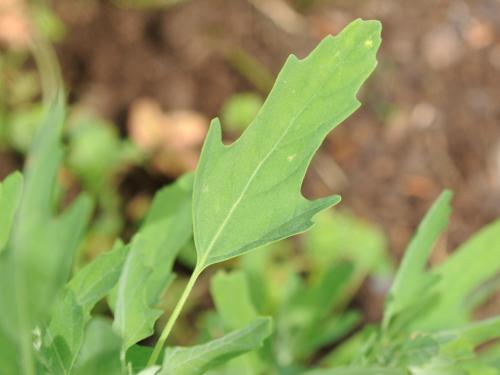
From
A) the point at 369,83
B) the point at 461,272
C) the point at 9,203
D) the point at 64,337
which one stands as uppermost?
the point at 369,83

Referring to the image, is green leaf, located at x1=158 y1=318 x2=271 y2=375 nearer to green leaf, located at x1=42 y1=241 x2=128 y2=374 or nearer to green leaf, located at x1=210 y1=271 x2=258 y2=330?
green leaf, located at x1=42 y1=241 x2=128 y2=374

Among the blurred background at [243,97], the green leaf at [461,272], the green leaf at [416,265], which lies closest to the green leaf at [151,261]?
the green leaf at [416,265]

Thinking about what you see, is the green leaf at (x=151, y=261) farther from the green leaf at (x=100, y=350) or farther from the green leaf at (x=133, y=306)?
the green leaf at (x=100, y=350)

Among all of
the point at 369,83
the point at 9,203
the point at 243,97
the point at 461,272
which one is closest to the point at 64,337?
the point at 9,203

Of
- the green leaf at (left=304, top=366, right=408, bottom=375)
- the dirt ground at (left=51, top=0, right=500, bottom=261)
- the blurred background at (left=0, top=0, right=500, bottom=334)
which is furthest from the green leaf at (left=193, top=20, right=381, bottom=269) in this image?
the dirt ground at (left=51, top=0, right=500, bottom=261)

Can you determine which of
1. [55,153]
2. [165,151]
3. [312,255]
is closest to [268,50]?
[165,151]

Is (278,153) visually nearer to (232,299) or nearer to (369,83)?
(232,299)
